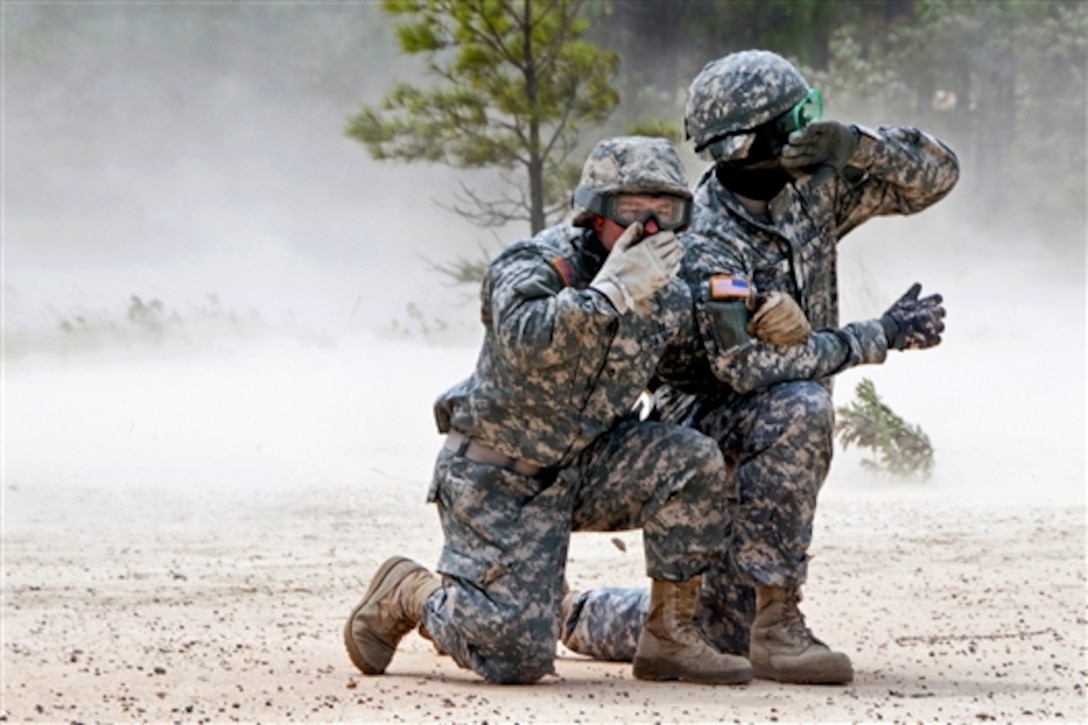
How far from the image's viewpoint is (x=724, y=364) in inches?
198

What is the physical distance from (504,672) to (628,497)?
56 cm

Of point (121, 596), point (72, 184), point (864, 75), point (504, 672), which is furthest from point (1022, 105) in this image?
point (504, 672)

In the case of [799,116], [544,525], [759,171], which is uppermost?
[799,116]

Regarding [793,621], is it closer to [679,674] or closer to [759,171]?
[679,674]

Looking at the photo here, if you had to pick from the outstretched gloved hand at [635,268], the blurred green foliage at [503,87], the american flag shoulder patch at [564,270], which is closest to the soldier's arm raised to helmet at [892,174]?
the outstretched gloved hand at [635,268]

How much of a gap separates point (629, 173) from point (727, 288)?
0.45 metres

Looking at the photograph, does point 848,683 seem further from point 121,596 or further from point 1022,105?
point 1022,105

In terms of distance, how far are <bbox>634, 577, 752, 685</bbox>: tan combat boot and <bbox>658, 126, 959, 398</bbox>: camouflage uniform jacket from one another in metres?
0.59

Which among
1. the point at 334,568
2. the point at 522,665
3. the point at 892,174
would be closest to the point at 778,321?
the point at 892,174

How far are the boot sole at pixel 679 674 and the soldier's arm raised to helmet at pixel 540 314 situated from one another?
2.87ft

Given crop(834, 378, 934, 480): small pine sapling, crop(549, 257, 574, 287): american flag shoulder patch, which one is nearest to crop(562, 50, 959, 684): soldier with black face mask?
crop(549, 257, 574, 287): american flag shoulder patch

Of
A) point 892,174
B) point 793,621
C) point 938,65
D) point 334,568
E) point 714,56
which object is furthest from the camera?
point 938,65

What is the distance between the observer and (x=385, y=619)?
5242mm

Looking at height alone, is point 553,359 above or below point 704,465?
above
